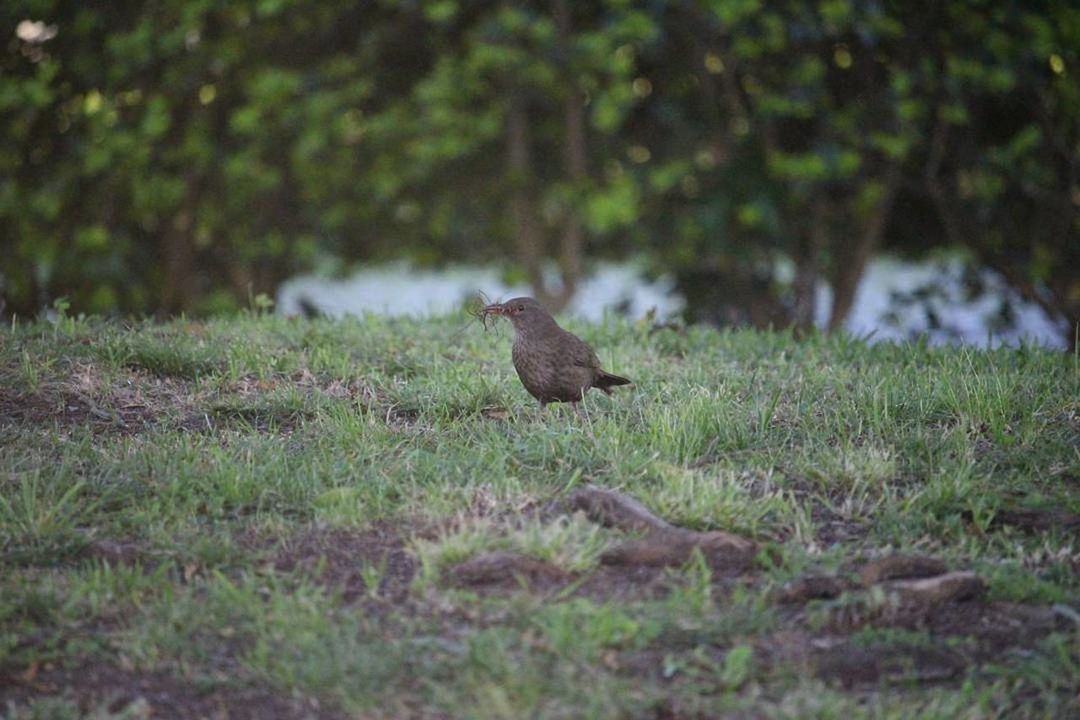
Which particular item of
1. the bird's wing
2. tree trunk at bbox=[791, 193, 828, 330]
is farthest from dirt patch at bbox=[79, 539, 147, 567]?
tree trunk at bbox=[791, 193, 828, 330]

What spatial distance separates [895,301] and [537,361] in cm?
647

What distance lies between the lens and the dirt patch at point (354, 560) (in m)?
3.84

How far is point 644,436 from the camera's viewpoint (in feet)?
15.9

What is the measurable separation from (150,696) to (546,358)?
231cm

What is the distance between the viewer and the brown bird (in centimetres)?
531

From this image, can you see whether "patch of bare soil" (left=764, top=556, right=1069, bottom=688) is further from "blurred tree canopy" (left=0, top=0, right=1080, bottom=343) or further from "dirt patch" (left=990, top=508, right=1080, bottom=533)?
"blurred tree canopy" (left=0, top=0, right=1080, bottom=343)

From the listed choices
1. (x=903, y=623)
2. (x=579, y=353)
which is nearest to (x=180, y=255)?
(x=579, y=353)

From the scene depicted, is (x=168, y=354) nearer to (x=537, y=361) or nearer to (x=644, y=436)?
(x=537, y=361)

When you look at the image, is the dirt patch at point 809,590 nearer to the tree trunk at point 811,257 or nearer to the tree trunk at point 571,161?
the tree trunk at point 811,257

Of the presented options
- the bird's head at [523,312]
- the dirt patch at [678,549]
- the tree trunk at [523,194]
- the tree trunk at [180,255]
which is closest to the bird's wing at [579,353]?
the bird's head at [523,312]

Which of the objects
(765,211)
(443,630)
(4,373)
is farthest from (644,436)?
(765,211)

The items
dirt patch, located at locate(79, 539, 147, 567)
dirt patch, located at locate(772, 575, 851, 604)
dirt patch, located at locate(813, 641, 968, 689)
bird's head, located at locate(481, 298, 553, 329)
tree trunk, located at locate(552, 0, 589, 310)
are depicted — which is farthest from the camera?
tree trunk, located at locate(552, 0, 589, 310)

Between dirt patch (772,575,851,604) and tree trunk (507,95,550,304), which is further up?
tree trunk (507,95,550,304)

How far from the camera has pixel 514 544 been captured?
13.0ft
